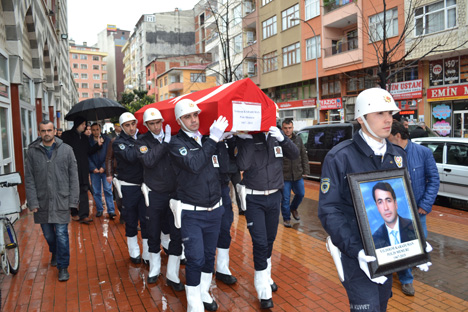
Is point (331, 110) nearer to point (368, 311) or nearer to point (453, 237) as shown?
point (453, 237)

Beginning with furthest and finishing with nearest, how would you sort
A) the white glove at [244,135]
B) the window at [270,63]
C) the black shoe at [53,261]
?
the window at [270,63] < the black shoe at [53,261] < the white glove at [244,135]

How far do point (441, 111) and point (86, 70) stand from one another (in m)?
99.5

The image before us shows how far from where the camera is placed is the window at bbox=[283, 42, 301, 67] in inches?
1261

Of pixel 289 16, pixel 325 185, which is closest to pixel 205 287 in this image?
pixel 325 185

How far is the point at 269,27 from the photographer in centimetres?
3569

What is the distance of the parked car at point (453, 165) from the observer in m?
8.57

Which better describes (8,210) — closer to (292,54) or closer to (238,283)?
(238,283)

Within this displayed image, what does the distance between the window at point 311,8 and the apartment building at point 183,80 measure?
25.2m

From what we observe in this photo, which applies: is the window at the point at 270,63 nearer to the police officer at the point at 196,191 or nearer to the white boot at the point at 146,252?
the white boot at the point at 146,252

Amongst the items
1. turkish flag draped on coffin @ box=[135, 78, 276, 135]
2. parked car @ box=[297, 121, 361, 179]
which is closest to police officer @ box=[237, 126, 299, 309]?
turkish flag draped on coffin @ box=[135, 78, 276, 135]

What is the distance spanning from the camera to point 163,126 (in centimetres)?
529

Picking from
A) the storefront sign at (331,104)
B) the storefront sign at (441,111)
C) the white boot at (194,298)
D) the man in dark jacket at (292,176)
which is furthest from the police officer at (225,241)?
the storefront sign at (331,104)

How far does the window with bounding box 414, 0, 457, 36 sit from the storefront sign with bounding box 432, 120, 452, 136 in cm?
516

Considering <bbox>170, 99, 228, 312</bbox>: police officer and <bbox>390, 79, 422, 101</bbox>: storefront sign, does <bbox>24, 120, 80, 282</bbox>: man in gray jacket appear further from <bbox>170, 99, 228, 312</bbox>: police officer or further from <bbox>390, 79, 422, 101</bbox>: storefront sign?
<bbox>390, 79, 422, 101</bbox>: storefront sign
